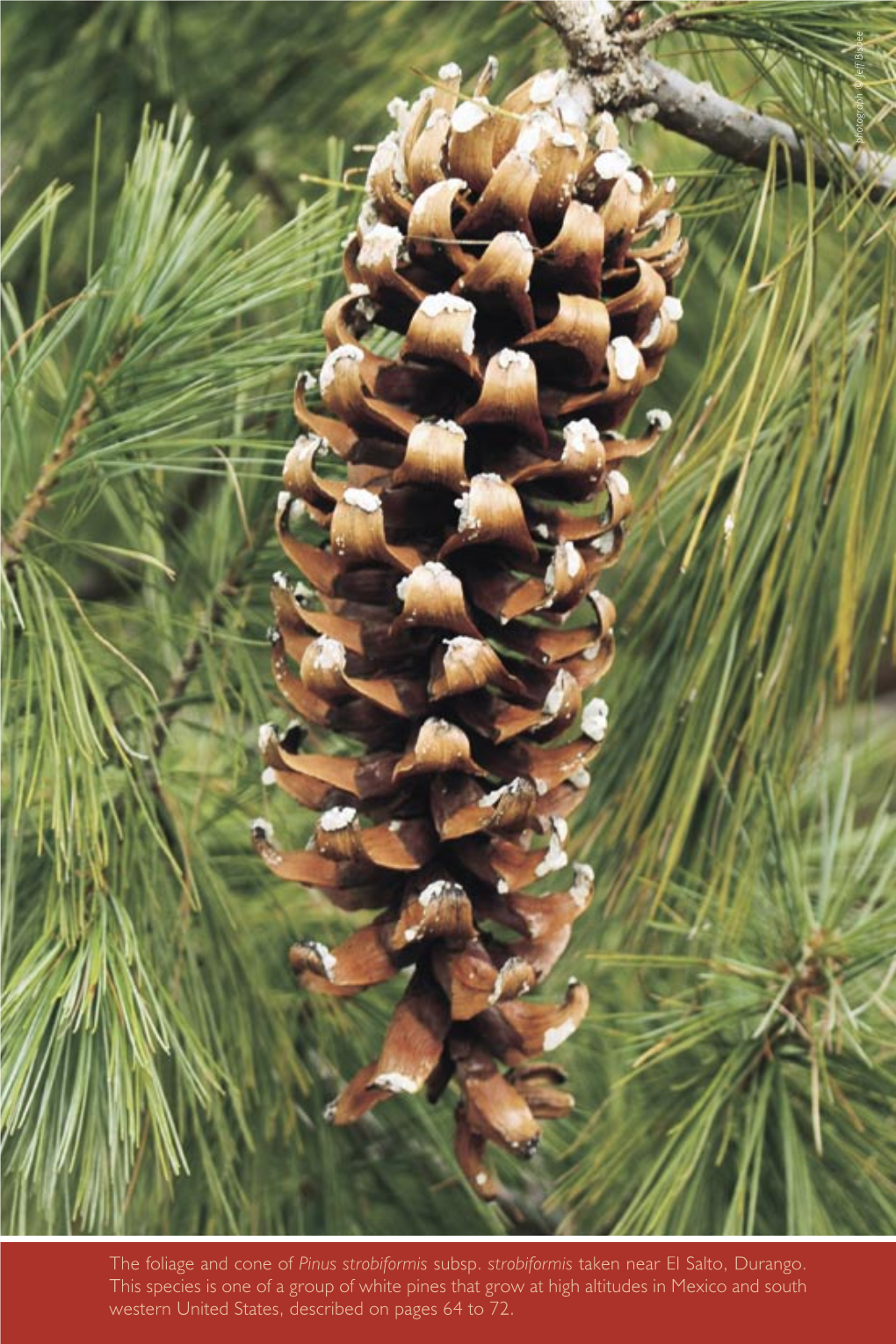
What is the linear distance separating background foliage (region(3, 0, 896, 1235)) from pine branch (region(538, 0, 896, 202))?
13 mm

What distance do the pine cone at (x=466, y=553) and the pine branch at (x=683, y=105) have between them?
2 centimetres

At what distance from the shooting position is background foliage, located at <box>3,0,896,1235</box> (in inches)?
22.7

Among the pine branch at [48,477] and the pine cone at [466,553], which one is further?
the pine branch at [48,477]

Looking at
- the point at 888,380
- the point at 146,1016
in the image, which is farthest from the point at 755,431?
the point at 146,1016

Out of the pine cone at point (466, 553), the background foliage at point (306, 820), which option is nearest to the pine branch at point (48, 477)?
the background foliage at point (306, 820)

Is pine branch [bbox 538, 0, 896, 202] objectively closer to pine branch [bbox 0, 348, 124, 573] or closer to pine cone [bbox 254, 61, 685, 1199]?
pine cone [bbox 254, 61, 685, 1199]

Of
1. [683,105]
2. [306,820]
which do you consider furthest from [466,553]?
[306,820]

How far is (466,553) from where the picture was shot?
0.53 m

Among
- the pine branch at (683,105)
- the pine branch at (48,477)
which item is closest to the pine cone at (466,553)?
the pine branch at (683,105)

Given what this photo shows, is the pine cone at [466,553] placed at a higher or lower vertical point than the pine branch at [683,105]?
lower

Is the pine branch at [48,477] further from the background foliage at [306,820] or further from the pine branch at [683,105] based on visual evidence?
the pine branch at [683,105]

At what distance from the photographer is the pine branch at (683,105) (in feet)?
1.77

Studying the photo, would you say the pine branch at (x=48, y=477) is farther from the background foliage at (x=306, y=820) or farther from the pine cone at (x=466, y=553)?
the pine cone at (x=466, y=553)

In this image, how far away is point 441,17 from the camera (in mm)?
849
